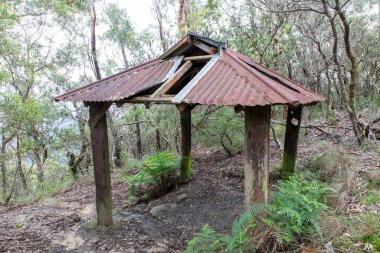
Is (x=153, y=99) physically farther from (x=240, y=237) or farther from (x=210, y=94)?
(x=240, y=237)

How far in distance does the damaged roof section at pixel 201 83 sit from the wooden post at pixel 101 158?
400 mm

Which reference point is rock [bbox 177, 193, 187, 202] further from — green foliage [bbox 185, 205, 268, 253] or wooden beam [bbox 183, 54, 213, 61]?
wooden beam [bbox 183, 54, 213, 61]

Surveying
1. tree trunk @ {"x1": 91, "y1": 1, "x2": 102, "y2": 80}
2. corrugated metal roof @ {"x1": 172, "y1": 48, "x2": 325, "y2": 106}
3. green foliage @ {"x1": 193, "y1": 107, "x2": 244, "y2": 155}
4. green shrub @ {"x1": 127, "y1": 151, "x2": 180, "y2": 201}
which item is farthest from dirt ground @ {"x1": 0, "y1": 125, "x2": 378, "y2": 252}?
tree trunk @ {"x1": 91, "y1": 1, "x2": 102, "y2": 80}

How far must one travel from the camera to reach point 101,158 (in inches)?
220

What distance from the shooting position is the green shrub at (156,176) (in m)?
7.41

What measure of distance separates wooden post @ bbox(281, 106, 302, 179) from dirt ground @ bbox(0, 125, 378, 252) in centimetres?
114

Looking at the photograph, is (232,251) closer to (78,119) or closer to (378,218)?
(378,218)

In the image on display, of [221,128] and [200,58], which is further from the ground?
[200,58]

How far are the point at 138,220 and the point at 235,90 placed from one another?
3.88 metres

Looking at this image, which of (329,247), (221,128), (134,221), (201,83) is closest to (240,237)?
(329,247)

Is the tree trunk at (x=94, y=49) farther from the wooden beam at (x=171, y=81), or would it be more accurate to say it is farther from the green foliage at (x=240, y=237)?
the green foliage at (x=240, y=237)

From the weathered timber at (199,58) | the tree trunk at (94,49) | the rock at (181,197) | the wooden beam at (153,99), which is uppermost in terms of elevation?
the tree trunk at (94,49)

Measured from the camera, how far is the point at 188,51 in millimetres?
5578

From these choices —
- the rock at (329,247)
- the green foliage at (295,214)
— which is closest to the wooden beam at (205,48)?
the green foliage at (295,214)
